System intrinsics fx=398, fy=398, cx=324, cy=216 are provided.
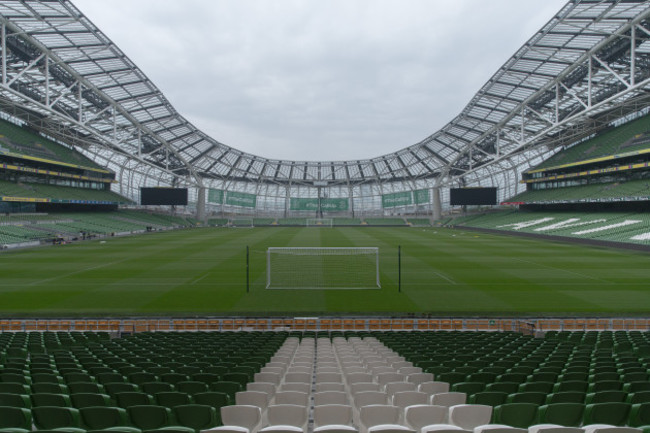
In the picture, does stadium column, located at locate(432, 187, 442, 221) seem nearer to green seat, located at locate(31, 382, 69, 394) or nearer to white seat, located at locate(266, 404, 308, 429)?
green seat, located at locate(31, 382, 69, 394)

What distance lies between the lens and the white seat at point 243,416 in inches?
194

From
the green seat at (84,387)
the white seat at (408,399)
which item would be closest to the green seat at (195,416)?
the green seat at (84,387)

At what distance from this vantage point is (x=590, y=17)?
133ft

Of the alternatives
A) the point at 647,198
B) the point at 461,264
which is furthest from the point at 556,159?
the point at 461,264

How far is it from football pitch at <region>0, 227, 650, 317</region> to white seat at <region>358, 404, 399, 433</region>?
15519 millimetres

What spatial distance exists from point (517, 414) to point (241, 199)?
10639 centimetres

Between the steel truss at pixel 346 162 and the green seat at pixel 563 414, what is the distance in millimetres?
46061

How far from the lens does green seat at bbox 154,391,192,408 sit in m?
5.69

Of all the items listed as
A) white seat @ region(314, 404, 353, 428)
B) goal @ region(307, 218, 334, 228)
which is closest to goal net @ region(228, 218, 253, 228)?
goal @ region(307, 218, 334, 228)

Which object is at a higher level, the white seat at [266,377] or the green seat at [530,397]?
the green seat at [530,397]

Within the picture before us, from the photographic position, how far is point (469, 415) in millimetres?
5039

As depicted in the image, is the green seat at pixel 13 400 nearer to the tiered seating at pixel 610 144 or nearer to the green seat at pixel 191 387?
the green seat at pixel 191 387

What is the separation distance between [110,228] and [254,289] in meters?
54.8

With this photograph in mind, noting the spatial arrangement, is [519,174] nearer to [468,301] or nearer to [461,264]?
[461,264]
